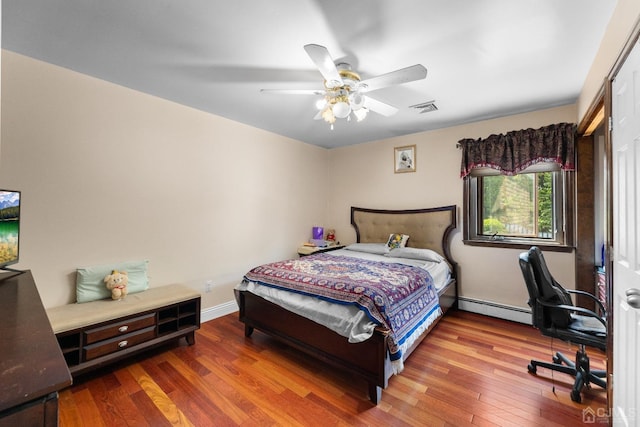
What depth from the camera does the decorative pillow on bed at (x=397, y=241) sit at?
3820mm

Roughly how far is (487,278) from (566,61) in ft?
7.88

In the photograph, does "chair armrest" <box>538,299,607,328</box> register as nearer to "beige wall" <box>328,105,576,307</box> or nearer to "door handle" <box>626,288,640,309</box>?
"door handle" <box>626,288,640,309</box>

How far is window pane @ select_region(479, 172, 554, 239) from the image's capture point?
3214 mm

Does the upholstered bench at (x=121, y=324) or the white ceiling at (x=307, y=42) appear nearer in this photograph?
the white ceiling at (x=307, y=42)

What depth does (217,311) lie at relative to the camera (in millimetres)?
3396

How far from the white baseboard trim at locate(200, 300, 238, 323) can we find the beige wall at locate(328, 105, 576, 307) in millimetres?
2144

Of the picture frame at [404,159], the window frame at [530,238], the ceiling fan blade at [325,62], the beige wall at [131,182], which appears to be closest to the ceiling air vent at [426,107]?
the picture frame at [404,159]

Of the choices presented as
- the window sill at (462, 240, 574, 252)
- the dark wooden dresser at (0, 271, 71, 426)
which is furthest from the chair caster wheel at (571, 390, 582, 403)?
the dark wooden dresser at (0, 271, 71, 426)

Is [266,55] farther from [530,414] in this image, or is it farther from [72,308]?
[530,414]

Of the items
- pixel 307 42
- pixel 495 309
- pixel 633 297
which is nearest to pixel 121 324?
pixel 307 42

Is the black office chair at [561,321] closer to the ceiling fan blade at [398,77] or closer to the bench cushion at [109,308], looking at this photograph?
the ceiling fan blade at [398,77]

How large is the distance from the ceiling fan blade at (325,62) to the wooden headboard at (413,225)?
2.44 meters

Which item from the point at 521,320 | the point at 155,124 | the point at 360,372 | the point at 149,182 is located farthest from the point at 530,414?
the point at 155,124

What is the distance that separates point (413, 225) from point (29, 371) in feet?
12.6
